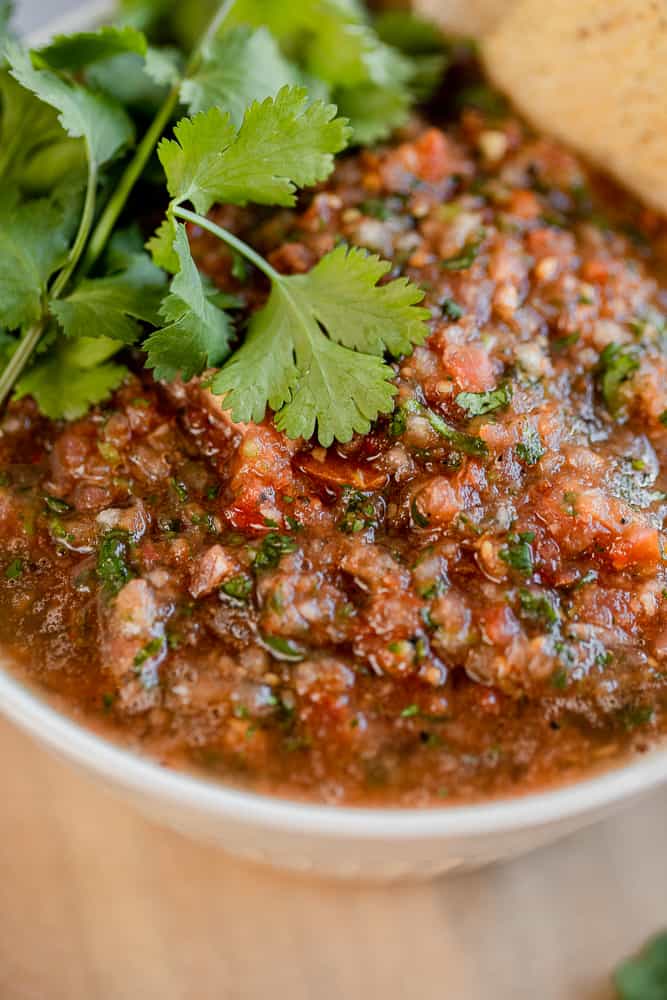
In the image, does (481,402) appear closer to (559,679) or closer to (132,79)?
(559,679)

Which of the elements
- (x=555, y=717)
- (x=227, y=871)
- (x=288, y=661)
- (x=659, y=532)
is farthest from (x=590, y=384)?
(x=227, y=871)

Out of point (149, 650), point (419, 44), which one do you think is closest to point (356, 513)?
point (149, 650)

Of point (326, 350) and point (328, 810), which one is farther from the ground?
point (326, 350)

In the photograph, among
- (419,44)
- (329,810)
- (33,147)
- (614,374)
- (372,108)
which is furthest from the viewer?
(419,44)

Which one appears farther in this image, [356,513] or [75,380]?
[75,380]

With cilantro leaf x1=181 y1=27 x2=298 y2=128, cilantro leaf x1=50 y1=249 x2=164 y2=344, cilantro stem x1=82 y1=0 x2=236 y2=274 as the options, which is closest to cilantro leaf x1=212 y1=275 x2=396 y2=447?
cilantro leaf x1=50 y1=249 x2=164 y2=344

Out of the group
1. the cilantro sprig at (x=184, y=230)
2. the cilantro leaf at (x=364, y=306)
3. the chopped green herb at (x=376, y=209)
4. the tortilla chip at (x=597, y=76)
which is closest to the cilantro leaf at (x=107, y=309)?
the cilantro sprig at (x=184, y=230)

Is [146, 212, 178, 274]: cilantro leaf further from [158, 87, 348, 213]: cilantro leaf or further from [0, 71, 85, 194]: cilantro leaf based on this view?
[0, 71, 85, 194]: cilantro leaf

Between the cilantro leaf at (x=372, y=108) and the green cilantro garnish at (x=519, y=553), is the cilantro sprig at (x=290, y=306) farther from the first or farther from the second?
the cilantro leaf at (x=372, y=108)
